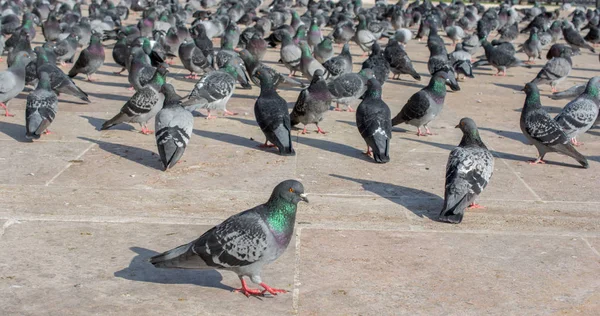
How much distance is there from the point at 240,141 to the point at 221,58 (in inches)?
214

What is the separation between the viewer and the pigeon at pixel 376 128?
409 inches

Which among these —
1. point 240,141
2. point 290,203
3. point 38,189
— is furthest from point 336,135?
point 290,203

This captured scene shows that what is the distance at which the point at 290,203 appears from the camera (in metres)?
5.98

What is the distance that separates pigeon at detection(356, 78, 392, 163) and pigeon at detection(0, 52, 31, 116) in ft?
18.8

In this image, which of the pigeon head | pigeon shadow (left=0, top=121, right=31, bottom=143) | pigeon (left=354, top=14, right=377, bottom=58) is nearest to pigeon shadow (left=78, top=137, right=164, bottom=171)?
pigeon shadow (left=0, top=121, right=31, bottom=143)

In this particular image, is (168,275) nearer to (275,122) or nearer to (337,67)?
(275,122)

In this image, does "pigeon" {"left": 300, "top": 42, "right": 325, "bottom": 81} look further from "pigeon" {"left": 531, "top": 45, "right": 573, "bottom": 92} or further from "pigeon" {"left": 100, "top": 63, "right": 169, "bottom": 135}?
"pigeon" {"left": 100, "top": 63, "right": 169, "bottom": 135}

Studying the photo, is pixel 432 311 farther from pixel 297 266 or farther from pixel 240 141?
pixel 240 141

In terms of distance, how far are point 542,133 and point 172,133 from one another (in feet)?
16.0

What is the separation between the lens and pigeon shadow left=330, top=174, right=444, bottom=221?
28.0 ft

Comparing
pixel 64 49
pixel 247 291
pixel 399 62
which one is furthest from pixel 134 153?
pixel 64 49

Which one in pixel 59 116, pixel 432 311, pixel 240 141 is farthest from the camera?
pixel 59 116

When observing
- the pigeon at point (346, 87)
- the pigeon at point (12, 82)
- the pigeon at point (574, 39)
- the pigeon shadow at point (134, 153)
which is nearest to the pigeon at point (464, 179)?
the pigeon shadow at point (134, 153)

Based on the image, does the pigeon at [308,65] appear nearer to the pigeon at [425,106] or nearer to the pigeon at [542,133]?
the pigeon at [425,106]
